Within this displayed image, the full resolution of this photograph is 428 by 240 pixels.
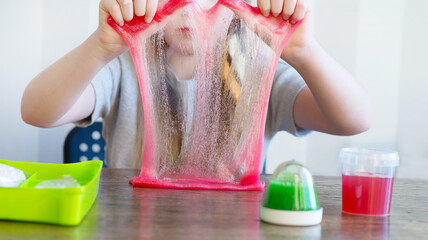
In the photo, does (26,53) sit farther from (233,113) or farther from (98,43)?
(233,113)

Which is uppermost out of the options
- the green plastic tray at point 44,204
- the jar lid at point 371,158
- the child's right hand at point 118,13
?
the child's right hand at point 118,13

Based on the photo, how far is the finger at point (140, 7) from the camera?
0.70 metres

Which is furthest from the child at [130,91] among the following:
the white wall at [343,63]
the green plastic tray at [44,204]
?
the white wall at [343,63]

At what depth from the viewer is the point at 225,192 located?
698 millimetres

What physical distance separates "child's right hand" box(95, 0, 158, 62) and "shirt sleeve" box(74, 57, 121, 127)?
1.16ft

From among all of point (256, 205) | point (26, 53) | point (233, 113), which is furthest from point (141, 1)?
point (26, 53)

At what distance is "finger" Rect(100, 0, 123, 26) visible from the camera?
0.70 m

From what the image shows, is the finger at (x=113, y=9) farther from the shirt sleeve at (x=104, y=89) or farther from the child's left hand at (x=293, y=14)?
the shirt sleeve at (x=104, y=89)

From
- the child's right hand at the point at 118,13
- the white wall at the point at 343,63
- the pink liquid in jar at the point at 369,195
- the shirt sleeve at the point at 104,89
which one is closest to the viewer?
the pink liquid in jar at the point at 369,195

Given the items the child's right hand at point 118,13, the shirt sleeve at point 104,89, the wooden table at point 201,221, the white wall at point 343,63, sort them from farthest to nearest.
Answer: the white wall at point 343,63 < the shirt sleeve at point 104,89 < the child's right hand at point 118,13 < the wooden table at point 201,221

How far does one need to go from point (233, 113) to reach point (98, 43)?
24 cm

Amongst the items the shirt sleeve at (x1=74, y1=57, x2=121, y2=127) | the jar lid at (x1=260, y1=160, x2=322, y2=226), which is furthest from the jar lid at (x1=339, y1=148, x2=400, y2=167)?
the shirt sleeve at (x1=74, y1=57, x2=121, y2=127)

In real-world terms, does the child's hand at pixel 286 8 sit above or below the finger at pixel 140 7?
above

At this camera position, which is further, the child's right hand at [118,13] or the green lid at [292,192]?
the child's right hand at [118,13]
